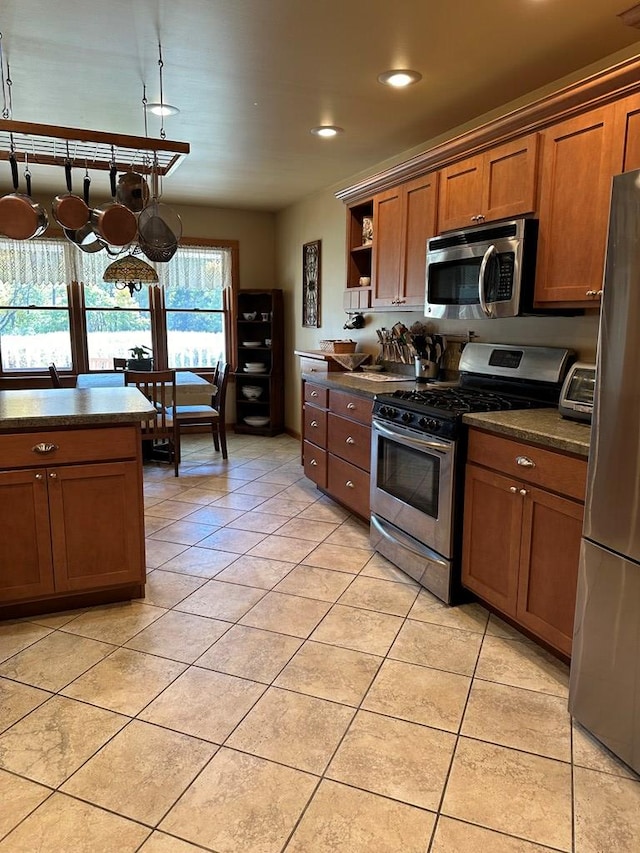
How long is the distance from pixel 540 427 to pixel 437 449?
552 mm

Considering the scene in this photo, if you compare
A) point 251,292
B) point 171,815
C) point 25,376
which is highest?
point 251,292

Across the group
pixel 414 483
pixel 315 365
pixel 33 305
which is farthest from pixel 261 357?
pixel 414 483

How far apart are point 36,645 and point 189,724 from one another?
862 mm

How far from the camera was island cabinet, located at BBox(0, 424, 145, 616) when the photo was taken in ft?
8.02

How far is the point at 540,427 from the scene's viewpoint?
2242mm

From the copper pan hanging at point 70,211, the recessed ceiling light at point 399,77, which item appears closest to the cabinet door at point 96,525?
the copper pan hanging at point 70,211

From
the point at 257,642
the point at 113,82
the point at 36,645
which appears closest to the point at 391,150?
the point at 113,82

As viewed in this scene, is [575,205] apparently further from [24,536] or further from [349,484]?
[24,536]

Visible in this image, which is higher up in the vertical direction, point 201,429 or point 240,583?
point 201,429

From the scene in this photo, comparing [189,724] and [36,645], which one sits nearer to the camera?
[189,724]

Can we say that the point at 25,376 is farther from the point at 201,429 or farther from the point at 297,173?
the point at 297,173

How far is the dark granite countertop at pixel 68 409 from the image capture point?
2.42 m

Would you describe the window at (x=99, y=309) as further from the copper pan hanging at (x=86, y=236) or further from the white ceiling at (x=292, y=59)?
the copper pan hanging at (x=86, y=236)

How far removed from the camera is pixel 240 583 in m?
2.96
